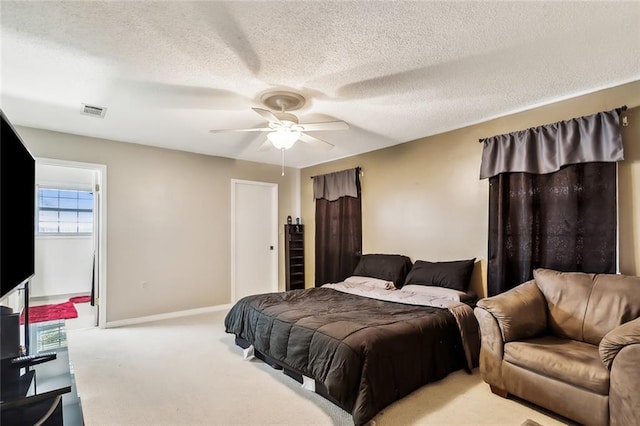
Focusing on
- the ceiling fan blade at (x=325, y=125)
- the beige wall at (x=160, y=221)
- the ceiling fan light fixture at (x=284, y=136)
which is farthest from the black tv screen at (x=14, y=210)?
the beige wall at (x=160, y=221)

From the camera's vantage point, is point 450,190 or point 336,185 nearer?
point 450,190

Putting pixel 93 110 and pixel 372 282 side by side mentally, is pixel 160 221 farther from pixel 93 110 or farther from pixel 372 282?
pixel 372 282

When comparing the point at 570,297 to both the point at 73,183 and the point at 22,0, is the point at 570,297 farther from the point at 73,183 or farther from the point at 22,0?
the point at 73,183

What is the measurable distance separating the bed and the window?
485 cm

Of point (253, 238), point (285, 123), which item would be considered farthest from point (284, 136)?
point (253, 238)

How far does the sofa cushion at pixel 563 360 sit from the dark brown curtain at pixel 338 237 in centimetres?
282

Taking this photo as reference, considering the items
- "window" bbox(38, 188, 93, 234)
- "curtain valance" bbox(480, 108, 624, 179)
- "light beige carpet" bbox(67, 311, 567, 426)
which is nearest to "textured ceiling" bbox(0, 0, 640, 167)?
"curtain valance" bbox(480, 108, 624, 179)

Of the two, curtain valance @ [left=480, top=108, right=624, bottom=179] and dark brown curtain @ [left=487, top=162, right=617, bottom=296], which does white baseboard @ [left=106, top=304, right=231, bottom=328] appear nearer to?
dark brown curtain @ [left=487, top=162, right=617, bottom=296]

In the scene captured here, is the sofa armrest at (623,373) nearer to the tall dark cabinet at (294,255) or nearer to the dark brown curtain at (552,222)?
the dark brown curtain at (552,222)

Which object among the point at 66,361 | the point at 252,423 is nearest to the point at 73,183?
the point at 66,361

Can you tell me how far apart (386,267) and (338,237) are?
48.3 inches

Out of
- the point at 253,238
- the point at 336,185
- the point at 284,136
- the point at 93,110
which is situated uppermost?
the point at 93,110

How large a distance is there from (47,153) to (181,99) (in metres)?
2.21

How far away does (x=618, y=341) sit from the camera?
6.20 ft
